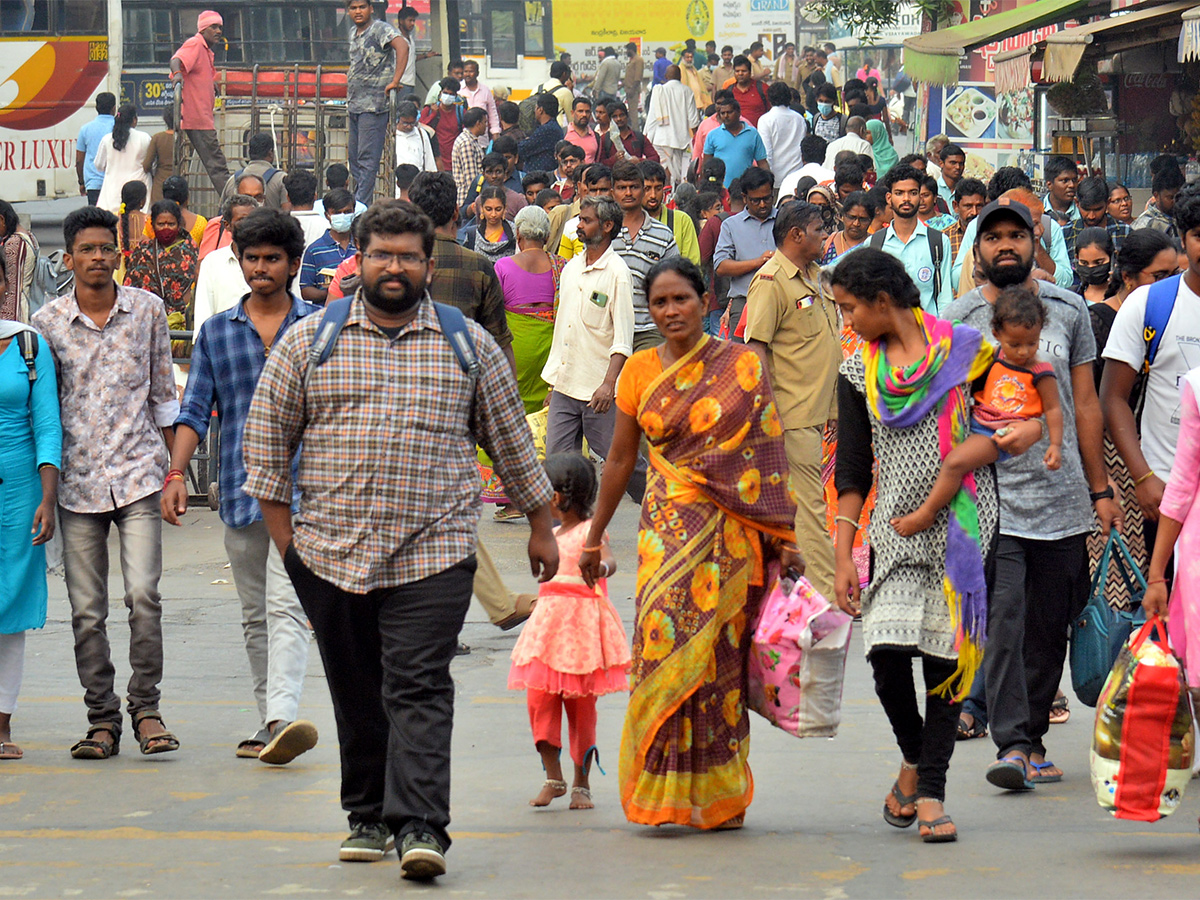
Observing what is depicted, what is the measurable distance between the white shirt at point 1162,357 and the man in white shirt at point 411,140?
13.2 metres


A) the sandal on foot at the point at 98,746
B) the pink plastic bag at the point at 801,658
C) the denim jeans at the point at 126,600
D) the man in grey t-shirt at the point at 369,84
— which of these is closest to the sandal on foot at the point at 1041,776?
the pink plastic bag at the point at 801,658

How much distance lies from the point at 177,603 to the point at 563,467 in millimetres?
4004

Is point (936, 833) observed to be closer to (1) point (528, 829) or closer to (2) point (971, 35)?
(1) point (528, 829)

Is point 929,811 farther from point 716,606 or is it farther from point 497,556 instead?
point 497,556

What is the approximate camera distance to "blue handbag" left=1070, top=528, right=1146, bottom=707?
6.00 m

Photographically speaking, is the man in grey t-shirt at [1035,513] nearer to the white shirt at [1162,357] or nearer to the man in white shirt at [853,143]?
the white shirt at [1162,357]

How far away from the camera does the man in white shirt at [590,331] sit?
9008 millimetres

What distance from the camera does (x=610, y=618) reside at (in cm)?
573

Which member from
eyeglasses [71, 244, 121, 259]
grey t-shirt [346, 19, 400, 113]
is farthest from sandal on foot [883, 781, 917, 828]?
grey t-shirt [346, 19, 400, 113]

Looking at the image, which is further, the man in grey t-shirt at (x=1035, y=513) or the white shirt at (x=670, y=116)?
the white shirt at (x=670, y=116)

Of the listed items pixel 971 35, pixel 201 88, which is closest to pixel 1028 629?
pixel 971 35

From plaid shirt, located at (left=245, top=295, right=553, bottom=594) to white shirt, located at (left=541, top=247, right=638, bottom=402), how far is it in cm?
425

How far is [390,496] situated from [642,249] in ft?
17.4

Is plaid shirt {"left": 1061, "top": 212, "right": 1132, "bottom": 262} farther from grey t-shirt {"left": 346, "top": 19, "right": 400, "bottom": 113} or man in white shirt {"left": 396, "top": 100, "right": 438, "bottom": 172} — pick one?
grey t-shirt {"left": 346, "top": 19, "right": 400, "bottom": 113}
